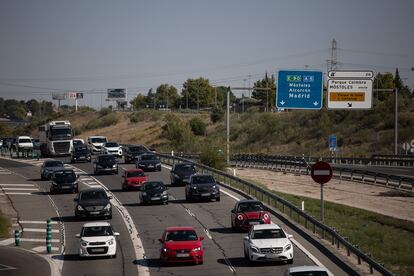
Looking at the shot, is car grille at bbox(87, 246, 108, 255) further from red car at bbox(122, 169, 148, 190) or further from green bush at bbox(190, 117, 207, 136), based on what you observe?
green bush at bbox(190, 117, 207, 136)

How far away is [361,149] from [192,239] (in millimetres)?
73775

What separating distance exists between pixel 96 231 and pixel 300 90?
27.3 m

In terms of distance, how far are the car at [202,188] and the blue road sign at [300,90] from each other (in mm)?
12083

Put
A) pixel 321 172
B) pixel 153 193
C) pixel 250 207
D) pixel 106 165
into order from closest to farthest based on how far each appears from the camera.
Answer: pixel 321 172
pixel 250 207
pixel 153 193
pixel 106 165

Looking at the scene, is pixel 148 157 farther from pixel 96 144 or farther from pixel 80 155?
pixel 96 144

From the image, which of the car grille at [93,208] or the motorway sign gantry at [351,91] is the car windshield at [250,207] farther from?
the motorway sign gantry at [351,91]

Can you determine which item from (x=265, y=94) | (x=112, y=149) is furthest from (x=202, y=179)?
(x=265, y=94)

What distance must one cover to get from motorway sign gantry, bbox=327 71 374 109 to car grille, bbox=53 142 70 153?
37.6 meters

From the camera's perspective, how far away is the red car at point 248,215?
30.2 metres

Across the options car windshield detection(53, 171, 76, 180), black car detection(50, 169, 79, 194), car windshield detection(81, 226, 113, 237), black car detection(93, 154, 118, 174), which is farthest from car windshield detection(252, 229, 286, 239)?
black car detection(93, 154, 118, 174)

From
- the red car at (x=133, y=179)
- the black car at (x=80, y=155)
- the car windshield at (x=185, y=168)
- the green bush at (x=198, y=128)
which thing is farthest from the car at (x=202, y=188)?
the green bush at (x=198, y=128)

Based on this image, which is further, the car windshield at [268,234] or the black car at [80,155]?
the black car at [80,155]

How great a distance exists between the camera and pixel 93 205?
35.0 metres

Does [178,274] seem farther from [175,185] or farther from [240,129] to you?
[240,129]
